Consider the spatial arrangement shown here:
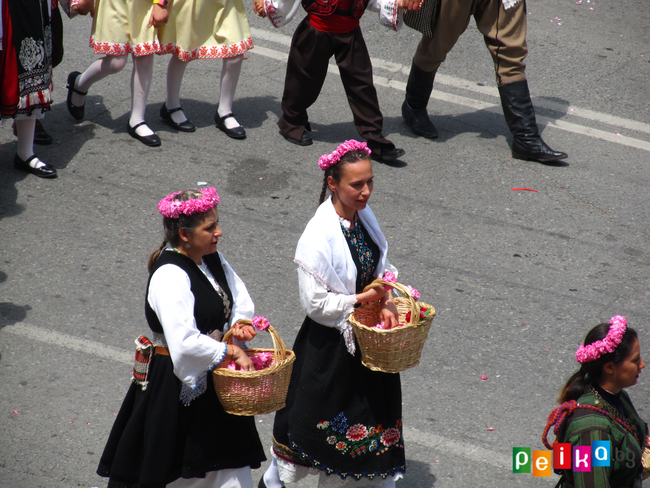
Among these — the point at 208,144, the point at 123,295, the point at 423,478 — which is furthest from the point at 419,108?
the point at 423,478

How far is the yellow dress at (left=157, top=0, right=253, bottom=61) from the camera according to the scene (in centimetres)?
651

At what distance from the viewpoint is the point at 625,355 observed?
9.78 feet

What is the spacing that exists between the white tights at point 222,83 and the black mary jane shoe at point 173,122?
28 millimetres

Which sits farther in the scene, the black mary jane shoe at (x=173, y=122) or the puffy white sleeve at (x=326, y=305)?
the black mary jane shoe at (x=173, y=122)

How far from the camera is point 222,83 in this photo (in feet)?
22.9

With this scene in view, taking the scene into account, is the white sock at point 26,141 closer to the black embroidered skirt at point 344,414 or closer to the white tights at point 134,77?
the white tights at point 134,77

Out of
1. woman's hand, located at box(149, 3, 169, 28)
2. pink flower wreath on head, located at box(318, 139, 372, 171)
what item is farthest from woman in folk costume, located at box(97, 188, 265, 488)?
woman's hand, located at box(149, 3, 169, 28)

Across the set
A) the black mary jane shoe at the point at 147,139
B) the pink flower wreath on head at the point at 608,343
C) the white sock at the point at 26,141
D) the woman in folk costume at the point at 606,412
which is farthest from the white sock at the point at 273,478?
the black mary jane shoe at the point at 147,139

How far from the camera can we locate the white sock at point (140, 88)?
21.4 feet

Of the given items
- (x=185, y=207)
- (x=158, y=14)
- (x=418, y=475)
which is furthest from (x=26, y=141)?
(x=418, y=475)

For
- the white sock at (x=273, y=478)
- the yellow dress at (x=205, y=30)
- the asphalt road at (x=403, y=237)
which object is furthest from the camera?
the yellow dress at (x=205, y=30)

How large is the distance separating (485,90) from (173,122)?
12.0ft

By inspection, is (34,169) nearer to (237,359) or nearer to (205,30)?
(205,30)

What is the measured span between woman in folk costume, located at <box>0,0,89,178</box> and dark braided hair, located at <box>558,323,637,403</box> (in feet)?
15.1
